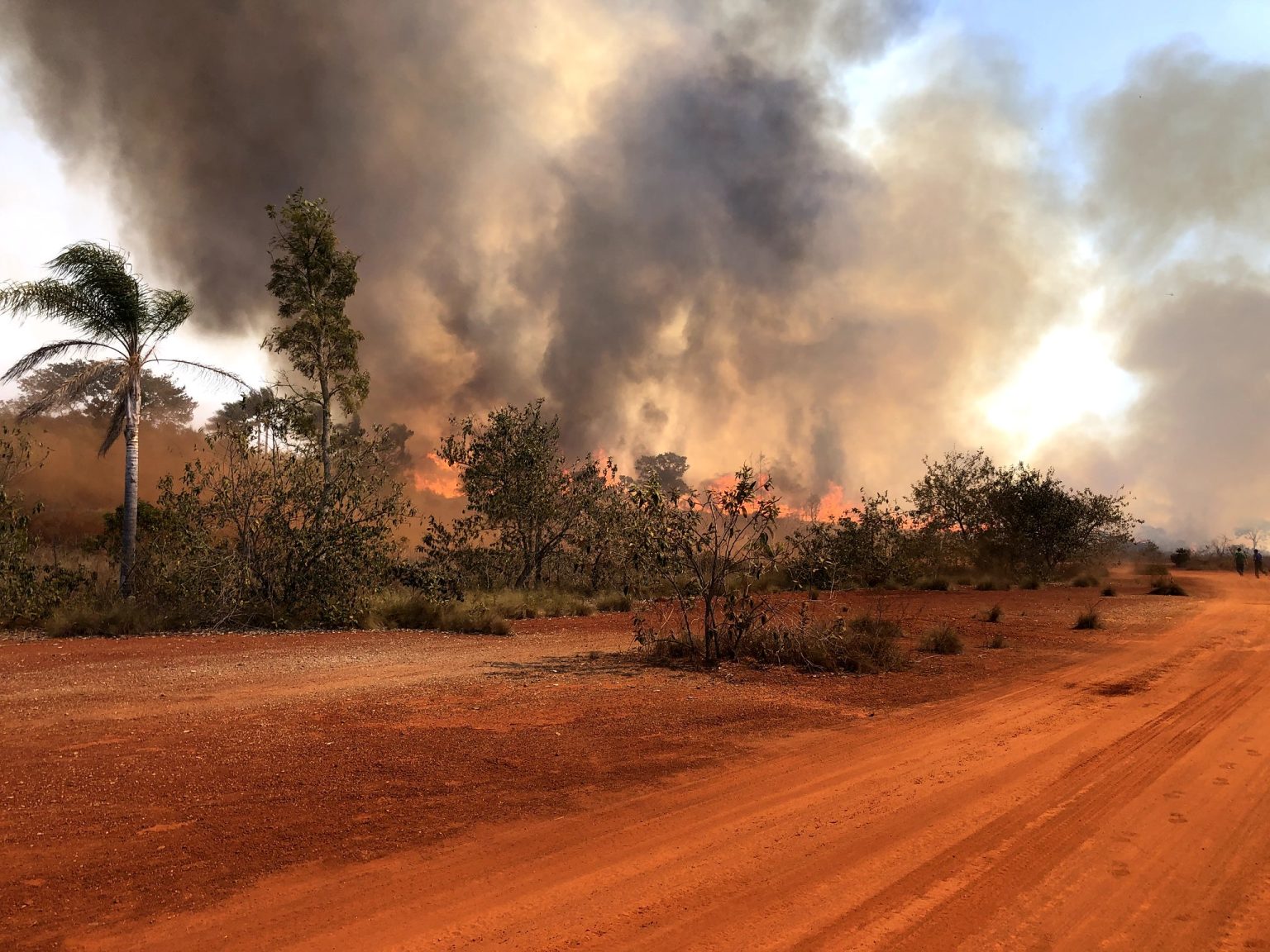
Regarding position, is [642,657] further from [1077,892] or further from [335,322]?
[335,322]

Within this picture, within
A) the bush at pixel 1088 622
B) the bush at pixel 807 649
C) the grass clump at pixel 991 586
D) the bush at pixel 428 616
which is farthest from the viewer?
the grass clump at pixel 991 586

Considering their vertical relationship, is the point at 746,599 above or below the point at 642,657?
above

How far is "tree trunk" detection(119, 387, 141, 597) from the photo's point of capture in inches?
695

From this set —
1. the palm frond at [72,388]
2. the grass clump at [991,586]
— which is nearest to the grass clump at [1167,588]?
the grass clump at [991,586]

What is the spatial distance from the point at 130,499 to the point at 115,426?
2154mm

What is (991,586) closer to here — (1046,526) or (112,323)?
(1046,526)

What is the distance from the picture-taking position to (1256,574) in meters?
36.0

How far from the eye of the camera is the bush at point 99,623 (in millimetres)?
14977

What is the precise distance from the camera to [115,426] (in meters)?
19.0

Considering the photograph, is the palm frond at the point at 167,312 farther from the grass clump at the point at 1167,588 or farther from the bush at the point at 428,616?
the grass clump at the point at 1167,588

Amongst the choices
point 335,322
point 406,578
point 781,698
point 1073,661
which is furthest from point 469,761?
point 335,322

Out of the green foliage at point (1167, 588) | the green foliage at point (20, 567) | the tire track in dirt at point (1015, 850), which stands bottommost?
the tire track in dirt at point (1015, 850)

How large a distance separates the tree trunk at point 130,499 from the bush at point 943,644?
17372 millimetres

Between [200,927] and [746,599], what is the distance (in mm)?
8678
